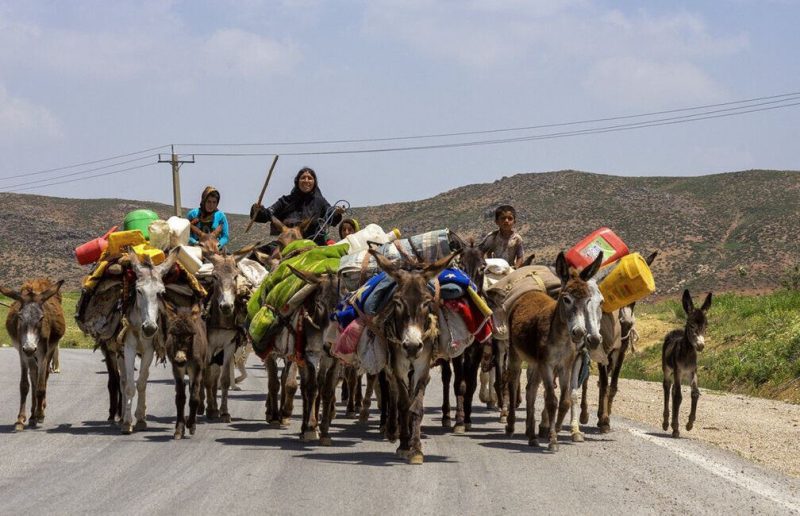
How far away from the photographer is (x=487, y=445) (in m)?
14.6

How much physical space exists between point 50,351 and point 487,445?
6.44 meters

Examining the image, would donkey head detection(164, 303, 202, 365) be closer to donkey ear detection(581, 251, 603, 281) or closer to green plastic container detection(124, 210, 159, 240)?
green plastic container detection(124, 210, 159, 240)

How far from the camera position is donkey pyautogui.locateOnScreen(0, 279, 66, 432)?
54.0 ft

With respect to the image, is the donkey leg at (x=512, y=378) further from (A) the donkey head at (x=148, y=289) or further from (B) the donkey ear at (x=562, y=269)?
(A) the donkey head at (x=148, y=289)

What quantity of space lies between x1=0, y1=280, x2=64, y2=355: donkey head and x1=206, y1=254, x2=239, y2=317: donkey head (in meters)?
2.26

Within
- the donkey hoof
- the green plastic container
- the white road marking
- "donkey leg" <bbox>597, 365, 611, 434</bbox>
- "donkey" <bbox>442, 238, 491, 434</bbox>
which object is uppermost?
the green plastic container

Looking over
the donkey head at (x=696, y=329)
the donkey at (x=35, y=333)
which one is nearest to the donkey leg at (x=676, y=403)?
the donkey head at (x=696, y=329)

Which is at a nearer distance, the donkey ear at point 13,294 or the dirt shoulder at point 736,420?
the dirt shoulder at point 736,420

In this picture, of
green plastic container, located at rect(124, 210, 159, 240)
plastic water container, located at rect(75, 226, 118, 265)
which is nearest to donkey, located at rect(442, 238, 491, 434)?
green plastic container, located at rect(124, 210, 159, 240)

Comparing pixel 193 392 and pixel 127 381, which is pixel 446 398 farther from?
pixel 127 381

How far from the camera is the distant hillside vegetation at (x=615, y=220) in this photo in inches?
3344

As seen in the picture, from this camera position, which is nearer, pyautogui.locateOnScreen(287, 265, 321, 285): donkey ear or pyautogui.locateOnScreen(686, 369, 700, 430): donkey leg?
pyautogui.locateOnScreen(287, 265, 321, 285): donkey ear

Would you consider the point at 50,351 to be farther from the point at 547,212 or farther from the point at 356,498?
the point at 547,212

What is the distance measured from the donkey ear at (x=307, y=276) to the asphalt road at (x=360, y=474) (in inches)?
78.6
